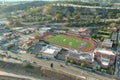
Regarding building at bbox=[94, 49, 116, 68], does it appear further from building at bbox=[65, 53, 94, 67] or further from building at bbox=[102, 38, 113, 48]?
building at bbox=[102, 38, 113, 48]

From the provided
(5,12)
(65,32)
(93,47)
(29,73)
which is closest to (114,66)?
(93,47)

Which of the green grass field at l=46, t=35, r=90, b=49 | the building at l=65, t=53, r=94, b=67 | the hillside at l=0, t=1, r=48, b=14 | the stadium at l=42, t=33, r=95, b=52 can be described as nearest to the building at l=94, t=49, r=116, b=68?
the building at l=65, t=53, r=94, b=67

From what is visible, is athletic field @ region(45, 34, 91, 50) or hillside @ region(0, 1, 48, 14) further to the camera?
hillside @ region(0, 1, 48, 14)

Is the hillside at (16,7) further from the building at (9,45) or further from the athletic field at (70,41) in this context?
the athletic field at (70,41)

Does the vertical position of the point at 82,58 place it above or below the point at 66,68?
above

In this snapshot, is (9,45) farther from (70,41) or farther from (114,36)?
(114,36)

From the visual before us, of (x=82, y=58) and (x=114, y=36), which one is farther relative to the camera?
(x=114, y=36)

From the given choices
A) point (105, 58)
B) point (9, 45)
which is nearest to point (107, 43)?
point (105, 58)
